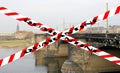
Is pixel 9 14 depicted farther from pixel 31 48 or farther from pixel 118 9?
pixel 118 9

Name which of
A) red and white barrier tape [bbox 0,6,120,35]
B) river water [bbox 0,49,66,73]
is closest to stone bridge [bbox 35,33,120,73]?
river water [bbox 0,49,66,73]

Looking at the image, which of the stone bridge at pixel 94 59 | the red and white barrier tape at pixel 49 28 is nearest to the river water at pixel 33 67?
the stone bridge at pixel 94 59

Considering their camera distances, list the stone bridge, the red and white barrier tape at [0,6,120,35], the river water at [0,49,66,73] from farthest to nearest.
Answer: the river water at [0,49,66,73] < the stone bridge < the red and white barrier tape at [0,6,120,35]

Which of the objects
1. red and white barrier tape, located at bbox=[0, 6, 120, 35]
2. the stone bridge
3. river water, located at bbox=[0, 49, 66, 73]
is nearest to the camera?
red and white barrier tape, located at bbox=[0, 6, 120, 35]

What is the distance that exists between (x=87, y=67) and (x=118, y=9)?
122 ft

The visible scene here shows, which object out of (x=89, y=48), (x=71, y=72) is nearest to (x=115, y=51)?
(x=71, y=72)

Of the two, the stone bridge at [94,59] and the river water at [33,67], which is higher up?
the stone bridge at [94,59]

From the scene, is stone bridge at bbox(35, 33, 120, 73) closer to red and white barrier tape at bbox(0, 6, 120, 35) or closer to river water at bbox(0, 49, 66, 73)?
river water at bbox(0, 49, 66, 73)

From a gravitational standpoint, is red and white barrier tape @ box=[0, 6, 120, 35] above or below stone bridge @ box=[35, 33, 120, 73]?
above

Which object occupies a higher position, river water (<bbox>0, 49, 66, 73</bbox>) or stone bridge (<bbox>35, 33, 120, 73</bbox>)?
stone bridge (<bbox>35, 33, 120, 73</bbox>)

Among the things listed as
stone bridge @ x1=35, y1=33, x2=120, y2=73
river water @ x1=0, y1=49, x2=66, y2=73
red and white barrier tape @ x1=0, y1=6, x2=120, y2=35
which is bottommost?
river water @ x1=0, y1=49, x2=66, y2=73

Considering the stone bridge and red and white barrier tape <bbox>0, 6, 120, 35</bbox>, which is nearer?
red and white barrier tape <bbox>0, 6, 120, 35</bbox>

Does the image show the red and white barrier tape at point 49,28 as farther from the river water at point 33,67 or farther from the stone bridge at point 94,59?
the river water at point 33,67

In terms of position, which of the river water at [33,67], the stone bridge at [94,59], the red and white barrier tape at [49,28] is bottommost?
the river water at [33,67]
